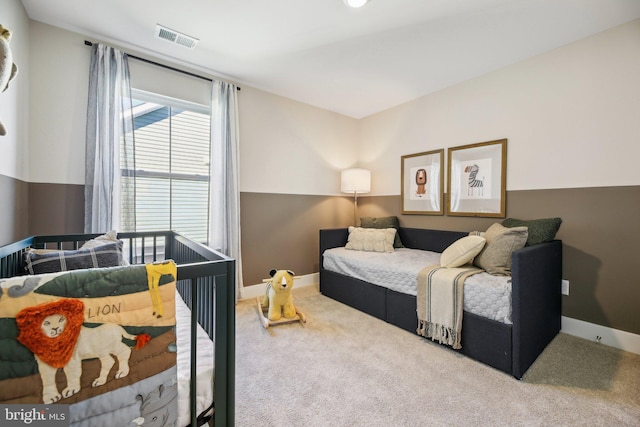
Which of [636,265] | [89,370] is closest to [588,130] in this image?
[636,265]

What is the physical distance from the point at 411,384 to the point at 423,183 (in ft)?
7.20

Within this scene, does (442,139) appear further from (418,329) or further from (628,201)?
(418,329)

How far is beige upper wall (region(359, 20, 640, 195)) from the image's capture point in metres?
1.96

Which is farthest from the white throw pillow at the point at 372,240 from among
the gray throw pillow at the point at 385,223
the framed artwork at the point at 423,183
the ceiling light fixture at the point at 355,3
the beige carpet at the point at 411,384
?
the ceiling light fixture at the point at 355,3

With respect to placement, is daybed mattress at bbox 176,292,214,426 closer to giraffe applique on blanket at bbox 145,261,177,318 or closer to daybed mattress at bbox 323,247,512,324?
giraffe applique on blanket at bbox 145,261,177,318

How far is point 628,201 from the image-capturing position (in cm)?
194

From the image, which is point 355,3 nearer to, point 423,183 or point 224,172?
point 224,172

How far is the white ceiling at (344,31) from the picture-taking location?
1808 mm

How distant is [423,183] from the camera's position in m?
3.17

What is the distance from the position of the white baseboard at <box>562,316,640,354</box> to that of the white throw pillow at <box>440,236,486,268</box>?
3.28ft

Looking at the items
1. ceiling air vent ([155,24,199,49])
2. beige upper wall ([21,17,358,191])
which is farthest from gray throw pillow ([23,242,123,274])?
ceiling air vent ([155,24,199,49])

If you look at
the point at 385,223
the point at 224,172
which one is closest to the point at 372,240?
the point at 385,223

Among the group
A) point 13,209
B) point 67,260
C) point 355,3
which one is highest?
point 355,3

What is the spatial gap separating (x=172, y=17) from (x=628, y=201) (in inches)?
138
